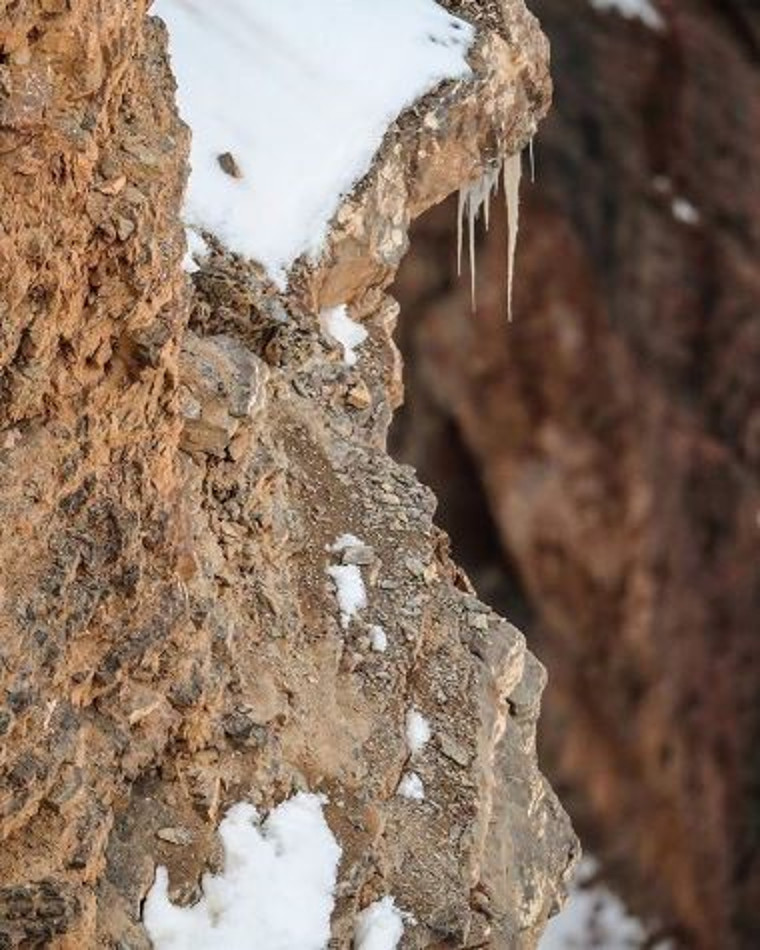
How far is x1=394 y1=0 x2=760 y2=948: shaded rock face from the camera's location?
13992 mm

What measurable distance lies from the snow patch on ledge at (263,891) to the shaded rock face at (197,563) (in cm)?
8

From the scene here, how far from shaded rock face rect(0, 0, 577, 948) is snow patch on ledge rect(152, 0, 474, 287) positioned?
161 mm

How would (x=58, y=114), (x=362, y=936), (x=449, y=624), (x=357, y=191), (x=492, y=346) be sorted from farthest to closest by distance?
(x=492, y=346), (x=357, y=191), (x=449, y=624), (x=362, y=936), (x=58, y=114)

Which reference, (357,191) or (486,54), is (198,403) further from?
(486,54)

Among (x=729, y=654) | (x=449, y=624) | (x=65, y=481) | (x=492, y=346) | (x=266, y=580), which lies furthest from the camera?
(x=729, y=654)

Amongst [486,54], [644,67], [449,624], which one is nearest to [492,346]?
[644,67]

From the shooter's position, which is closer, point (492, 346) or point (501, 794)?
point (501, 794)

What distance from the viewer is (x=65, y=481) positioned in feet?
15.2

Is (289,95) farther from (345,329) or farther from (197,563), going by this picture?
(197,563)

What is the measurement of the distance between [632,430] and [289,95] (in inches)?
290

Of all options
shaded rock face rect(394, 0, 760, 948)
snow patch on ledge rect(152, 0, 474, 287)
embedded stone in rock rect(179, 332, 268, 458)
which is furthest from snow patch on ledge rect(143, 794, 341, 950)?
shaded rock face rect(394, 0, 760, 948)

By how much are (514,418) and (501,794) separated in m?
8.04

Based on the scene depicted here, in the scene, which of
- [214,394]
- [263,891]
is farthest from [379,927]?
[214,394]

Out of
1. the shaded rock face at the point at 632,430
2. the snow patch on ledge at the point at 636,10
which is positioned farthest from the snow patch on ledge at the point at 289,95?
the snow patch on ledge at the point at 636,10
